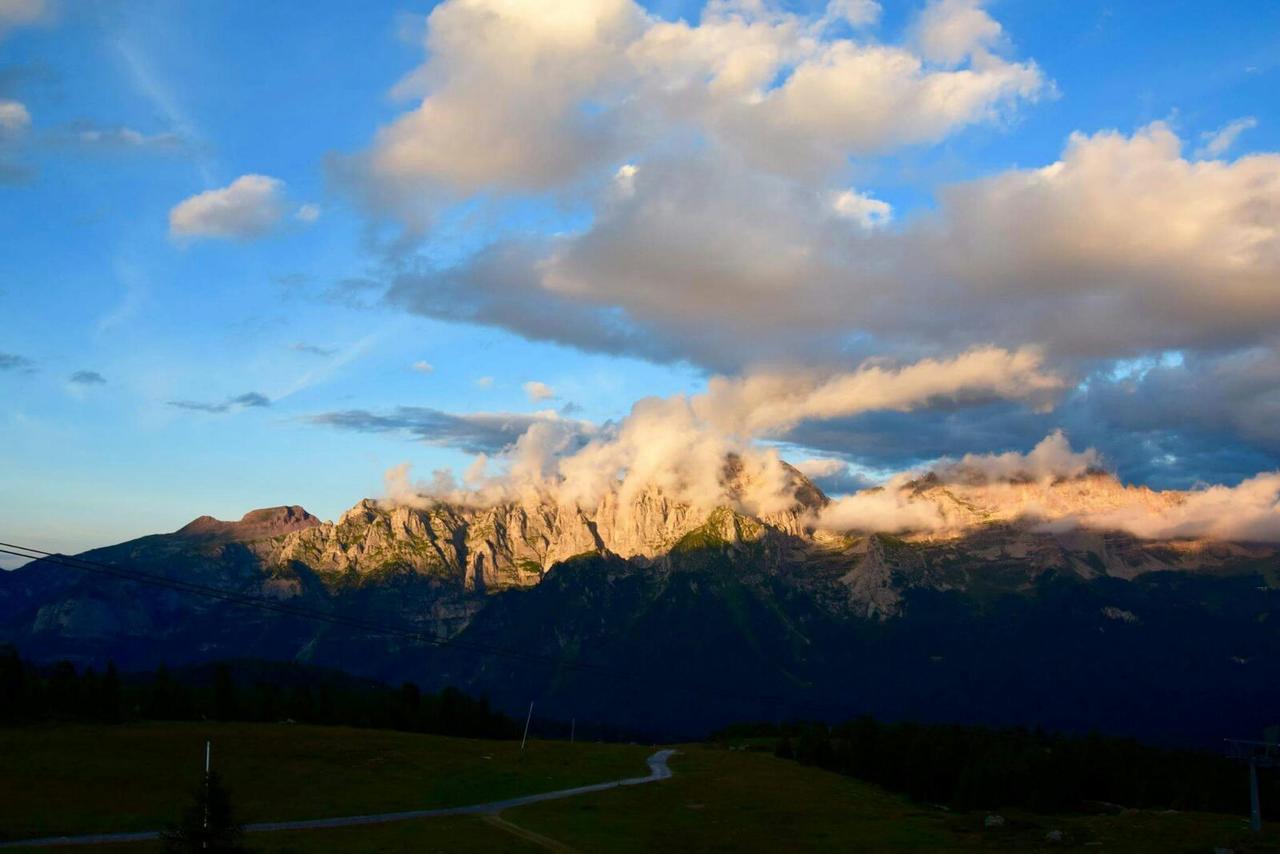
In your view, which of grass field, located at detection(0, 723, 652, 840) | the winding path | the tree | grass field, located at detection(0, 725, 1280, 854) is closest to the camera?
the tree

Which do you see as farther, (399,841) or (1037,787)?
(1037,787)

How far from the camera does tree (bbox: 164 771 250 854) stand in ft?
213

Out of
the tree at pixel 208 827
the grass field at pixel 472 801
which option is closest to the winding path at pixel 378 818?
the grass field at pixel 472 801

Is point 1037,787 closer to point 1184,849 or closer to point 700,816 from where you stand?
point 700,816

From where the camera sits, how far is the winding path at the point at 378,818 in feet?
292

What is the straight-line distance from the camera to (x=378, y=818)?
107250 millimetres

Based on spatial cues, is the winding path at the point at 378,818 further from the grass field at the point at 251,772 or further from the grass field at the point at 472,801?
the grass field at the point at 472,801

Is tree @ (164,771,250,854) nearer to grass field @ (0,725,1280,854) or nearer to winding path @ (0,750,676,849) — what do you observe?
grass field @ (0,725,1280,854)

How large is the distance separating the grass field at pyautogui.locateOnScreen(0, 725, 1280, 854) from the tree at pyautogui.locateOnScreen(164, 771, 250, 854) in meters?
19.9

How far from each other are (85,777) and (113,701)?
61.5 meters

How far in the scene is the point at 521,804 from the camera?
119812 mm

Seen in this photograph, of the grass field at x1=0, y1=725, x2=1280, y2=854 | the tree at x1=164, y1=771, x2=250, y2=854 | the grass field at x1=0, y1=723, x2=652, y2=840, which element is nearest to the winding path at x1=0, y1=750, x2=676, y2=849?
the grass field at x1=0, y1=723, x2=652, y2=840

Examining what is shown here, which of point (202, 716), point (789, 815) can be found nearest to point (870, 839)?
point (789, 815)

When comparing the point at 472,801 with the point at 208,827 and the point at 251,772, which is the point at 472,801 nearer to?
the point at 251,772
